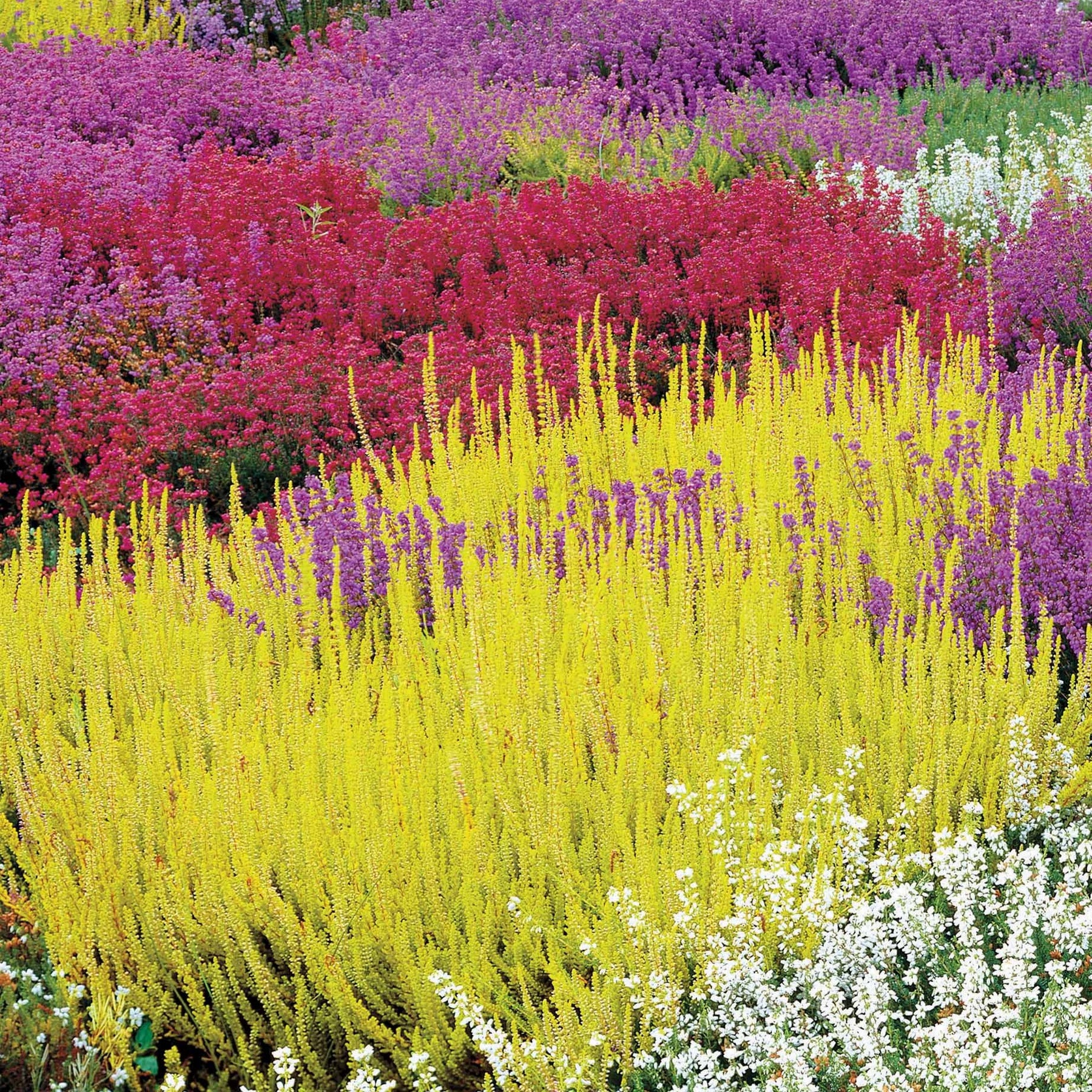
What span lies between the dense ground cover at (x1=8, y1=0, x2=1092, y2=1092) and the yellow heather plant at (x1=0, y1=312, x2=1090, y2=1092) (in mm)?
18

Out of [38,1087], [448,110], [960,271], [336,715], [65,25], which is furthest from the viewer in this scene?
[65,25]

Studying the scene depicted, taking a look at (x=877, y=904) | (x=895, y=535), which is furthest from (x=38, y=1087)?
(x=895, y=535)

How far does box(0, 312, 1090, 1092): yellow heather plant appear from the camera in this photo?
2.92 meters

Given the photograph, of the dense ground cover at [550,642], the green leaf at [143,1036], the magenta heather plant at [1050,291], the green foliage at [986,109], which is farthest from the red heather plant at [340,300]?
the green leaf at [143,1036]

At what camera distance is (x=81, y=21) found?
1308 cm

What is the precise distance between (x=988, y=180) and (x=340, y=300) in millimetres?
3708

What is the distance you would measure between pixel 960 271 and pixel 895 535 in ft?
11.6

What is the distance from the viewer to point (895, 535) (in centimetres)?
439

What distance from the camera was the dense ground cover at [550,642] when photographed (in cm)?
285

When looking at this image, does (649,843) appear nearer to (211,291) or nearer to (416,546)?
(416,546)

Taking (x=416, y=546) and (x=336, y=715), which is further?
(x=416, y=546)

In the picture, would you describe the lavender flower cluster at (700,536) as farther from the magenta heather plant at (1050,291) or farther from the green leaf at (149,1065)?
the magenta heather plant at (1050,291)

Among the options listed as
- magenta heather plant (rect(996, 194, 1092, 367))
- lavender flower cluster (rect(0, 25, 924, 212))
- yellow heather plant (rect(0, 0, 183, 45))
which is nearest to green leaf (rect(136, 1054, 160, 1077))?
magenta heather plant (rect(996, 194, 1092, 367))

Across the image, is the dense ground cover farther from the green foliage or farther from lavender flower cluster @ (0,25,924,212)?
the green foliage
